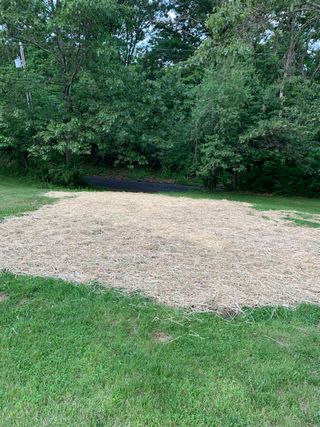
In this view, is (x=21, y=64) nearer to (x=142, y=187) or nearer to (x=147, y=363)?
(x=142, y=187)

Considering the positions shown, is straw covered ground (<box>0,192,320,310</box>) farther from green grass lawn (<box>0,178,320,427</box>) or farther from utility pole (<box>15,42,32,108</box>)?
utility pole (<box>15,42,32,108</box>)

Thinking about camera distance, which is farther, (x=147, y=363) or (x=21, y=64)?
(x=21, y=64)

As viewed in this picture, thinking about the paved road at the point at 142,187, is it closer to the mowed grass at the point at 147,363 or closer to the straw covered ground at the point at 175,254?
the straw covered ground at the point at 175,254

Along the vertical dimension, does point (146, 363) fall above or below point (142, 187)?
above

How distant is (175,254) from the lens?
3.46 metres

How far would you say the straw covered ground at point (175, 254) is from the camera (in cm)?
271

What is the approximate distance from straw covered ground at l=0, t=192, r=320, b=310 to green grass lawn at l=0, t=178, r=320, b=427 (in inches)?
8.8

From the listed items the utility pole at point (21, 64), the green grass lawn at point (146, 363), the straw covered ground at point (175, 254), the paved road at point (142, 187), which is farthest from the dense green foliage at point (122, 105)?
the green grass lawn at point (146, 363)

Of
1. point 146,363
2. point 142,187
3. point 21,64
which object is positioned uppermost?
point 21,64

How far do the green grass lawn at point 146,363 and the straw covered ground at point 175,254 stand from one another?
0.22m

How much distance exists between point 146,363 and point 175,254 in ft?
5.51

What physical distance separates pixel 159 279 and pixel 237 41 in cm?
328

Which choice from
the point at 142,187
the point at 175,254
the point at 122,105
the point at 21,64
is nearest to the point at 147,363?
the point at 175,254

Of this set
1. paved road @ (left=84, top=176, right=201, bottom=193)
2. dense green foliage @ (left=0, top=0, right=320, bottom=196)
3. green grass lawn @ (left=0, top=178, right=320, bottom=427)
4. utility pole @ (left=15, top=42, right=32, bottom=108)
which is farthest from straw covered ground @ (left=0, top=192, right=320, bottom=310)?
paved road @ (left=84, top=176, right=201, bottom=193)
